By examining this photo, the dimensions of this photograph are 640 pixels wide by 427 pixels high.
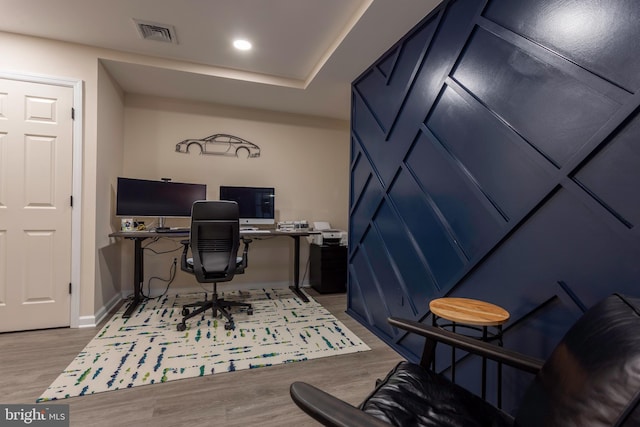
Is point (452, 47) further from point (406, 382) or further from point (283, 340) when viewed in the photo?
point (283, 340)

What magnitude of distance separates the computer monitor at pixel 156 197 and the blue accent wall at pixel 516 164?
7.93ft

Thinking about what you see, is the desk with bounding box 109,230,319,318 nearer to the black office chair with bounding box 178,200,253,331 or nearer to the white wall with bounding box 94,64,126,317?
the white wall with bounding box 94,64,126,317

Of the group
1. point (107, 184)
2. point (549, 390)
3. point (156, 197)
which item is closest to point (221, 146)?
point (156, 197)

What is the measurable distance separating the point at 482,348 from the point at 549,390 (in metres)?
0.23

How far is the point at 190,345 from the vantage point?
2.40m

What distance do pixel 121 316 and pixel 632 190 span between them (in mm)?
3850

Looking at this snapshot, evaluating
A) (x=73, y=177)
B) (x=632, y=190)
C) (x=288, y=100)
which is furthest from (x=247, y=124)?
(x=632, y=190)

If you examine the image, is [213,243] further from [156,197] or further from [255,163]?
[255,163]

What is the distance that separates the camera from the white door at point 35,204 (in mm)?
2557

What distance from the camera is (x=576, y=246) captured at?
124cm

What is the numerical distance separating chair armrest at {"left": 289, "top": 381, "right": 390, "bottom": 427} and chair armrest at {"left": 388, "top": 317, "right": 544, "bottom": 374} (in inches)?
23.2

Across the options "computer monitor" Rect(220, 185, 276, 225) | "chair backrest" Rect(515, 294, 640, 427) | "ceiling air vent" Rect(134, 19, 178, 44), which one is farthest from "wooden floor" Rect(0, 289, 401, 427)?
"ceiling air vent" Rect(134, 19, 178, 44)

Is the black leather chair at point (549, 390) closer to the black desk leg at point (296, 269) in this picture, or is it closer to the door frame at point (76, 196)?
the black desk leg at point (296, 269)

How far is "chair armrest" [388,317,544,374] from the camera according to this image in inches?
39.4
